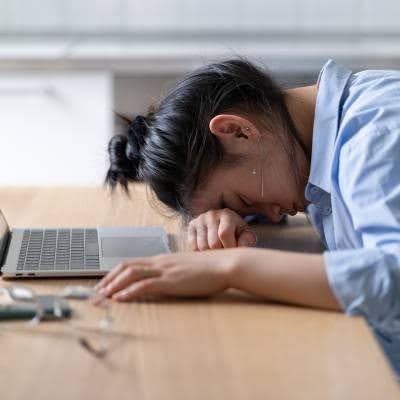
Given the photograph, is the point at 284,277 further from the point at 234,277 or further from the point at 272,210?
the point at 272,210

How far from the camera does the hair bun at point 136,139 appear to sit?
1.41 meters

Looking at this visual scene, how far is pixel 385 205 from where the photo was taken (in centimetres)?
106

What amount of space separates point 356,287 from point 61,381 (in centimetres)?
36

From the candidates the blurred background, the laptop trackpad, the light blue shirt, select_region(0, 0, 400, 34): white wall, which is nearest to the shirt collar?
the light blue shirt

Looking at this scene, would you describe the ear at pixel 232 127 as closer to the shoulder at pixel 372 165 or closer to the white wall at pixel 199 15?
the shoulder at pixel 372 165

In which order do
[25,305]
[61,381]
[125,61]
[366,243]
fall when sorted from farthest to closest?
[125,61] → [366,243] → [25,305] → [61,381]

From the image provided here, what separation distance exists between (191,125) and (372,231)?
38cm

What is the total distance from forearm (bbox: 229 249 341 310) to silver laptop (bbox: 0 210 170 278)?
22 centimetres

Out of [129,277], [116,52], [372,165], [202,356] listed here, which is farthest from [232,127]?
[116,52]

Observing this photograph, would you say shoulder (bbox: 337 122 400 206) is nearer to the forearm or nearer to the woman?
the woman

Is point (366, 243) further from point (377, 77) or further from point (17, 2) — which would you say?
point (17, 2)

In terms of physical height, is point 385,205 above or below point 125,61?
above

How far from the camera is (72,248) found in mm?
1273

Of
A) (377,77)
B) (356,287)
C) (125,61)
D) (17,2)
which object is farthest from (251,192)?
(17,2)
